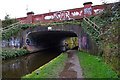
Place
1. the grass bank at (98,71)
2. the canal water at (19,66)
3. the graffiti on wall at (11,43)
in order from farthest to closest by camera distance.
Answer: the graffiti on wall at (11,43) < the canal water at (19,66) < the grass bank at (98,71)

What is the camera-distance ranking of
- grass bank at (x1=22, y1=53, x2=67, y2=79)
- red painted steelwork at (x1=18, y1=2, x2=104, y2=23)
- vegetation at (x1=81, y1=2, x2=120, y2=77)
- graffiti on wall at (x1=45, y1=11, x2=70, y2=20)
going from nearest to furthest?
1. vegetation at (x1=81, y1=2, x2=120, y2=77)
2. grass bank at (x1=22, y1=53, x2=67, y2=79)
3. red painted steelwork at (x1=18, y1=2, x2=104, y2=23)
4. graffiti on wall at (x1=45, y1=11, x2=70, y2=20)

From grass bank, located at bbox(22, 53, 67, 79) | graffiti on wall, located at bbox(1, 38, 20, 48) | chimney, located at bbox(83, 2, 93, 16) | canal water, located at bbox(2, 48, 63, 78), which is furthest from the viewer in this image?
graffiti on wall, located at bbox(1, 38, 20, 48)

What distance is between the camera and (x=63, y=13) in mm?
13484

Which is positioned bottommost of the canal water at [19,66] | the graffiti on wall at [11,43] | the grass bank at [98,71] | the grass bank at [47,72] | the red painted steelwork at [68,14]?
the canal water at [19,66]

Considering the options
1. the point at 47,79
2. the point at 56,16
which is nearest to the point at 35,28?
the point at 56,16

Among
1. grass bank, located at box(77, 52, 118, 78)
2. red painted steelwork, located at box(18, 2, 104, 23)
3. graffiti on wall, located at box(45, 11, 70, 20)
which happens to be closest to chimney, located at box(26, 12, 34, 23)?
red painted steelwork, located at box(18, 2, 104, 23)

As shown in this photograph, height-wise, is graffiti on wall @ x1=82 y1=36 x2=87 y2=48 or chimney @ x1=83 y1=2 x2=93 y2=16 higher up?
chimney @ x1=83 y1=2 x2=93 y2=16

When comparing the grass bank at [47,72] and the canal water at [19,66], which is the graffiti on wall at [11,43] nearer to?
the canal water at [19,66]

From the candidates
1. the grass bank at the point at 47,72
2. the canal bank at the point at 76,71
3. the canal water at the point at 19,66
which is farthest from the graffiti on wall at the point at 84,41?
the grass bank at the point at 47,72

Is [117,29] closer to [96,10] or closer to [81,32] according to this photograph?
[81,32]

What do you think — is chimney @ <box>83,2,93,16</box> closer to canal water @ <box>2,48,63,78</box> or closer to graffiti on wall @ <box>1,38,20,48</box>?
canal water @ <box>2,48,63,78</box>

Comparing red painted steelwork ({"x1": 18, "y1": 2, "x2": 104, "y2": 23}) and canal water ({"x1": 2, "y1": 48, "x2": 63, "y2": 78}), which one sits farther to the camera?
red painted steelwork ({"x1": 18, "y1": 2, "x2": 104, "y2": 23})

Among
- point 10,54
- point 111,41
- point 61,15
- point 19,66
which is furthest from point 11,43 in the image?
point 111,41

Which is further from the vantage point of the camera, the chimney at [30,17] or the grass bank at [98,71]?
the chimney at [30,17]
